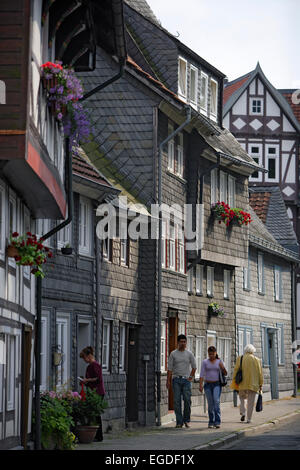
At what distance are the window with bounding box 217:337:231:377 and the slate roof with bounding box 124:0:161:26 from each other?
10.5 metres

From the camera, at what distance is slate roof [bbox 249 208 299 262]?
41.4 metres

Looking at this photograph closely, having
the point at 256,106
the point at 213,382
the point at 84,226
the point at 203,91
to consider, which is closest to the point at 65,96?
the point at 84,226

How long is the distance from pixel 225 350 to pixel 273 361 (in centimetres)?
814

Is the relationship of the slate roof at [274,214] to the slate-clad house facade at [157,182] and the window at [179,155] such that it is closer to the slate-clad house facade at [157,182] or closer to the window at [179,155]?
the slate-clad house facade at [157,182]

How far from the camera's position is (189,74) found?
107ft

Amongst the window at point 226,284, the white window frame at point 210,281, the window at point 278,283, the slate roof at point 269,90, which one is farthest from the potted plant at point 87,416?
the slate roof at point 269,90

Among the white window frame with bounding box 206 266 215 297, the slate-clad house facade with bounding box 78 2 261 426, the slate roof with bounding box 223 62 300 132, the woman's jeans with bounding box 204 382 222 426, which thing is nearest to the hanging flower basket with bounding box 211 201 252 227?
the slate-clad house facade with bounding box 78 2 261 426

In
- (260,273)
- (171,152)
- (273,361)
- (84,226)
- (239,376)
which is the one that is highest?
(171,152)

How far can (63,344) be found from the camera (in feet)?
74.9

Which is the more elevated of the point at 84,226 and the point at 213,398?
the point at 84,226

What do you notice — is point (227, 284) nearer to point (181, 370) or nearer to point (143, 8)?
point (143, 8)

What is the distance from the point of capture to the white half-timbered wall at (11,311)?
642 inches

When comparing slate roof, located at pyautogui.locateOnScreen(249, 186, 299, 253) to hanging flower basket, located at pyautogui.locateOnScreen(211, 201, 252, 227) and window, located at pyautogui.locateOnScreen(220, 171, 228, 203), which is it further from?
hanging flower basket, located at pyautogui.locateOnScreen(211, 201, 252, 227)
